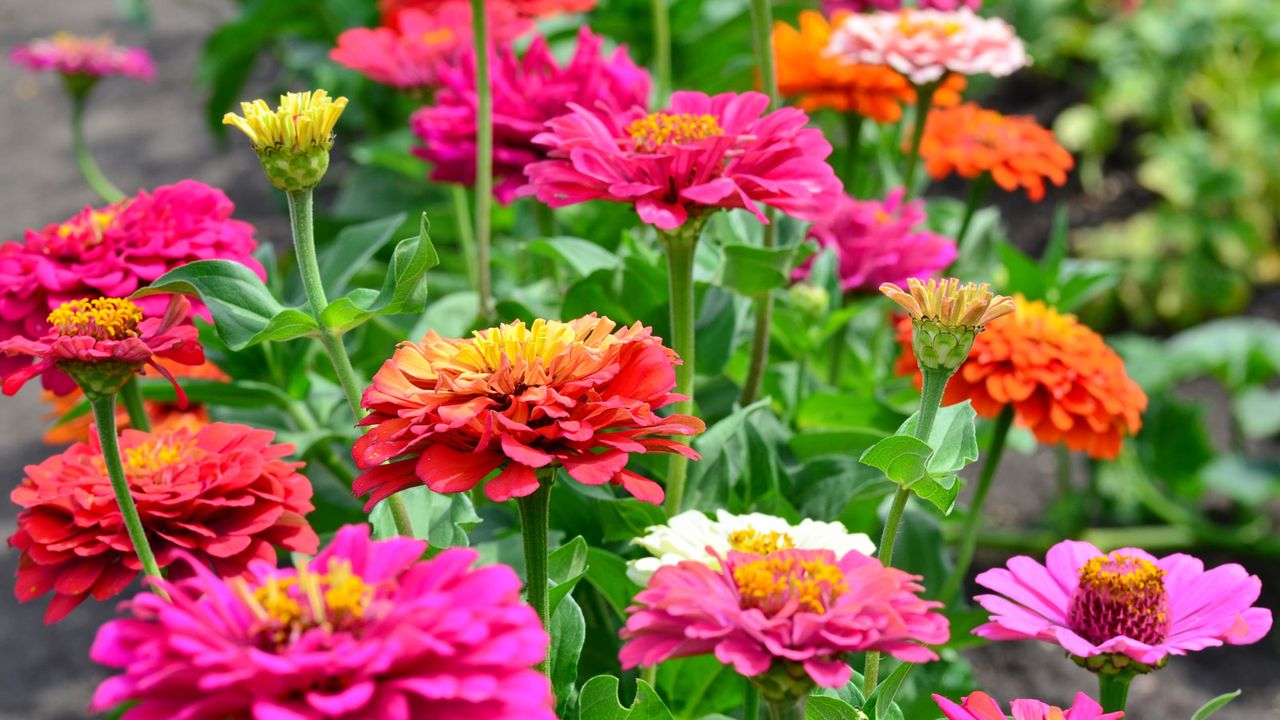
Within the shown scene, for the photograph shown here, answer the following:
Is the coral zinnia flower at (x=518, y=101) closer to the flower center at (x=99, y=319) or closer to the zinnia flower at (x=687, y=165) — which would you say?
the zinnia flower at (x=687, y=165)

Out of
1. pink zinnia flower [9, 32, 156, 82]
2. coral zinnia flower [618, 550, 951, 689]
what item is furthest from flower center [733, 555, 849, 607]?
pink zinnia flower [9, 32, 156, 82]

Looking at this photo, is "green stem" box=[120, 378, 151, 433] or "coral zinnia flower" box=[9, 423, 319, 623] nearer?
"coral zinnia flower" box=[9, 423, 319, 623]

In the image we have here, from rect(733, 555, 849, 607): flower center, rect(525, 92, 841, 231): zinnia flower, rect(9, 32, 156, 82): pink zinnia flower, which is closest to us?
rect(733, 555, 849, 607): flower center

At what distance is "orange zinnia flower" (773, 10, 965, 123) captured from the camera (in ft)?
4.50

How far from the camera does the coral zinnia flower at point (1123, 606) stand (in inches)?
26.3

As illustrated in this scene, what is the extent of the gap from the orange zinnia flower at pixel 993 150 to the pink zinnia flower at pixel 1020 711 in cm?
74

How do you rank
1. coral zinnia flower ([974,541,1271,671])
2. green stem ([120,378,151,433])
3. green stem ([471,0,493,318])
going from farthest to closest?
green stem ([471,0,493,318]) < green stem ([120,378,151,433]) < coral zinnia flower ([974,541,1271,671])

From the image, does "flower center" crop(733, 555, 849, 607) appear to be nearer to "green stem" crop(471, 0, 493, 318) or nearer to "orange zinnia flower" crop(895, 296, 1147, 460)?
"orange zinnia flower" crop(895, 296, 1147, 460)

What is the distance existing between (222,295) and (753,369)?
1.49 ft

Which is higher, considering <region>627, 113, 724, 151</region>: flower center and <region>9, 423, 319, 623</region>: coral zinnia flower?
<region>627, 113, 724, 151</region>: flower center

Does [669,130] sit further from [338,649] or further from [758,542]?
[338,649]

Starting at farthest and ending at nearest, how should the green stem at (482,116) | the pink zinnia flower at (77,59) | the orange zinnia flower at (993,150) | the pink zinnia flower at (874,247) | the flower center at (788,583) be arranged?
1. the pink zinnia flower at (77,59)
2. the orange zinnia flower at (993,150)
3. the pink zinnia flower at (874,247)
4. the green stem at (482,116)
5. the flower center at (788,583)

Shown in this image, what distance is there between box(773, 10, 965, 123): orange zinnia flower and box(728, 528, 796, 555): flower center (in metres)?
0.83

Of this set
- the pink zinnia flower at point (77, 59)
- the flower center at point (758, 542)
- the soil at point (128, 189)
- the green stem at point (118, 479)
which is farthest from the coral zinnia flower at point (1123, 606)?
the pink zinnia flower at point (77, 59)
